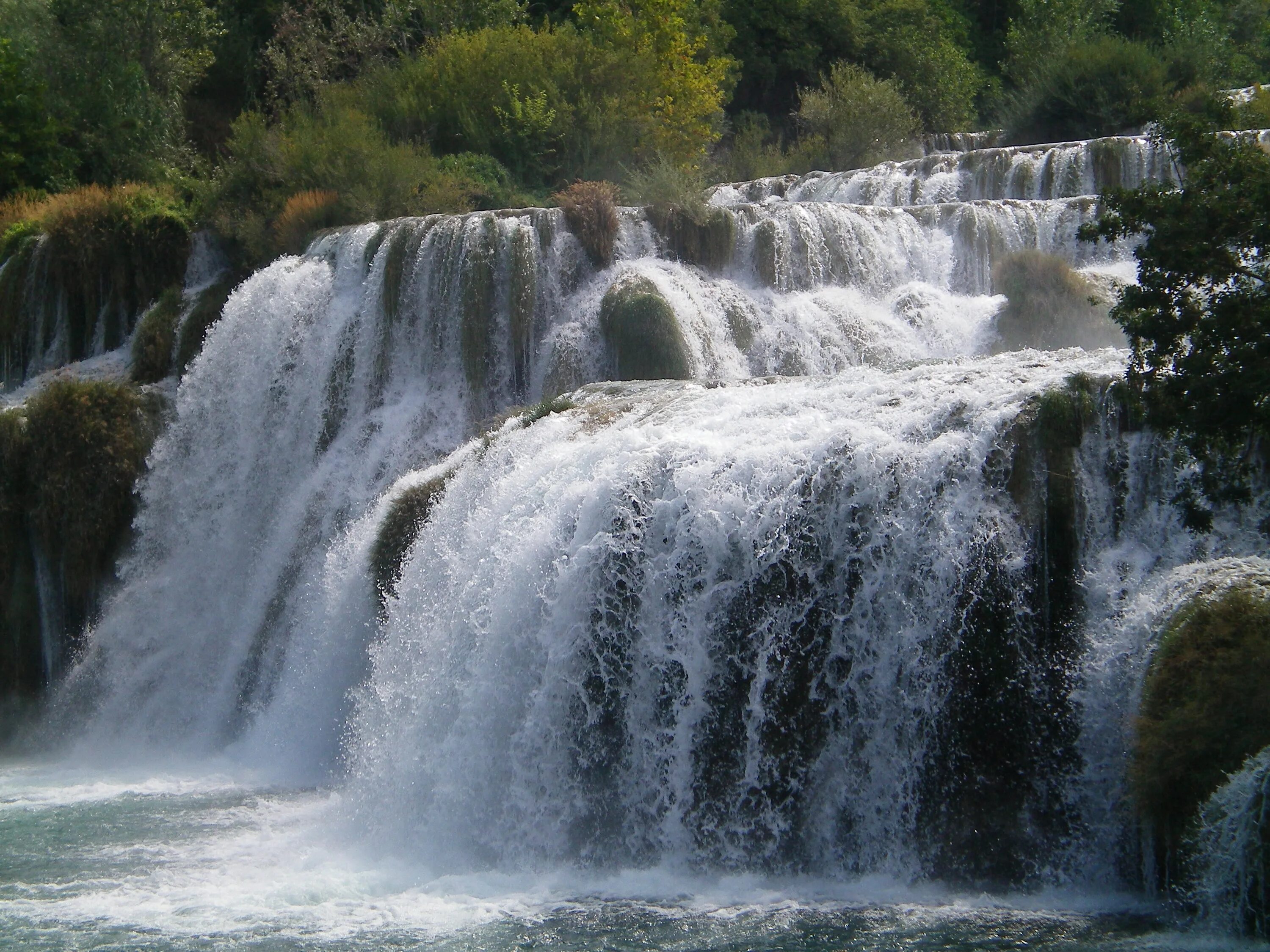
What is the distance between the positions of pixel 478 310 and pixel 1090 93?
44.2 ft

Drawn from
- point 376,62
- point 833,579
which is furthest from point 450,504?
point 376,62

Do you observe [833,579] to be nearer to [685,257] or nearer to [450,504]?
[450,504]

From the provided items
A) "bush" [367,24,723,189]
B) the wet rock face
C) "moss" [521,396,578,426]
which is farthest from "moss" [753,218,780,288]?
the wet rock face

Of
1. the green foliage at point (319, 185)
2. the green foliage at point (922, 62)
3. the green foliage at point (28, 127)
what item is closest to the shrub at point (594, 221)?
the green foliage at point (319, 185)

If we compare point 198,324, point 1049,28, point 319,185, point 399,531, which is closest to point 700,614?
point 399,531

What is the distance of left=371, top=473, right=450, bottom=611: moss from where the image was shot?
11.9m

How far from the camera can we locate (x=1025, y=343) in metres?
14.2

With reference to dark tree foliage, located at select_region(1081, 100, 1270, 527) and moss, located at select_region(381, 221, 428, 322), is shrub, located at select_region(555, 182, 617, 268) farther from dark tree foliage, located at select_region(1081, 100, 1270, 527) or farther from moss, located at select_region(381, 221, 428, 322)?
dark tree foliage, located at select_region(1081, 100, 1270, 527)

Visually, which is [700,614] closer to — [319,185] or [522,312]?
[522,312]

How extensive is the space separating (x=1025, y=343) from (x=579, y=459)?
579 cm

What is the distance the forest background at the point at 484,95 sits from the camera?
1873cm

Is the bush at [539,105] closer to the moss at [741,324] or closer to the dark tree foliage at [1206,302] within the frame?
the moss at [741,324]

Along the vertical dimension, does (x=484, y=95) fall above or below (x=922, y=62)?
below

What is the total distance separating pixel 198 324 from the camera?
1662 cm
